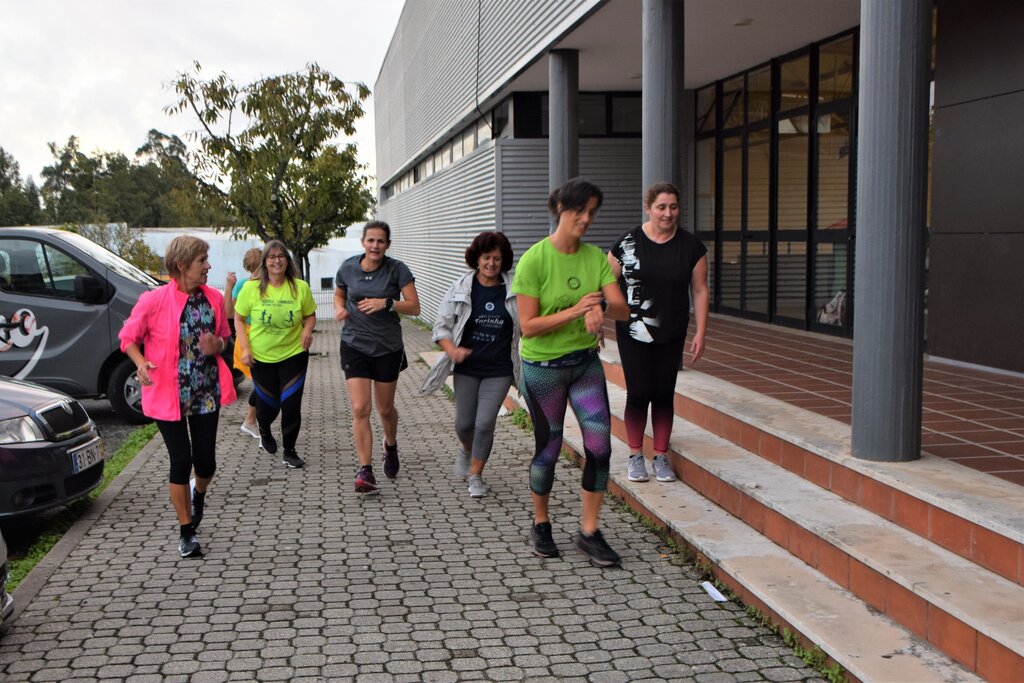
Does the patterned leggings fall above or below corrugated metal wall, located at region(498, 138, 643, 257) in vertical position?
below

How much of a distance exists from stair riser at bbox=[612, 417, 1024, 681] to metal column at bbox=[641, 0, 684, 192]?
3209mm

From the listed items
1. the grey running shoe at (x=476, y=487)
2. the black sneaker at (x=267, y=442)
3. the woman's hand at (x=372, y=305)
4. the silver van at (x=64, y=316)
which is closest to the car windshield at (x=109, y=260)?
the silver van at (x=64, y=316)

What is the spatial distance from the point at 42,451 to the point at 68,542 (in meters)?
0.55

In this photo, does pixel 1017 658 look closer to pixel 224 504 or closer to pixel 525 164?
pixel 224 504

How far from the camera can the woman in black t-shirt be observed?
19.7ft

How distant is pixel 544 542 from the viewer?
5543 millimetres

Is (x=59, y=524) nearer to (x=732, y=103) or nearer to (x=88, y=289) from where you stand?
→ (x=88, y=289)

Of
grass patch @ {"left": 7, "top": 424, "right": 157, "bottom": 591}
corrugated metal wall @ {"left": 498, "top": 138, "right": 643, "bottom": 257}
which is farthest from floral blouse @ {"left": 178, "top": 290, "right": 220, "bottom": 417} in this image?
corrugated metal wall @ {"left": 498, "top": 138, "right": 643, "bottom": 257}

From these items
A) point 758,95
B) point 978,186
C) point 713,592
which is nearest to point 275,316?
point 713,592

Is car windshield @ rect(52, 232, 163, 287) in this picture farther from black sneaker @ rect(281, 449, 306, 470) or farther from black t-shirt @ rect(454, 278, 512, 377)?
black t-shirt @ rect(454, 278, 512, 377)

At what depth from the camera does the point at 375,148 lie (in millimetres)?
44156

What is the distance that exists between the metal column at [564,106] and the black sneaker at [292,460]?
205 inches

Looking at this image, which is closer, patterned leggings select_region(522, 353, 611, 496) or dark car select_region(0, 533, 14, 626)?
dark car select_region(0, 533, 14, 626)

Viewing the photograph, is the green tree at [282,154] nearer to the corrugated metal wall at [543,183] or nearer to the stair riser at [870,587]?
the corrugated metal wall at [543,183]
